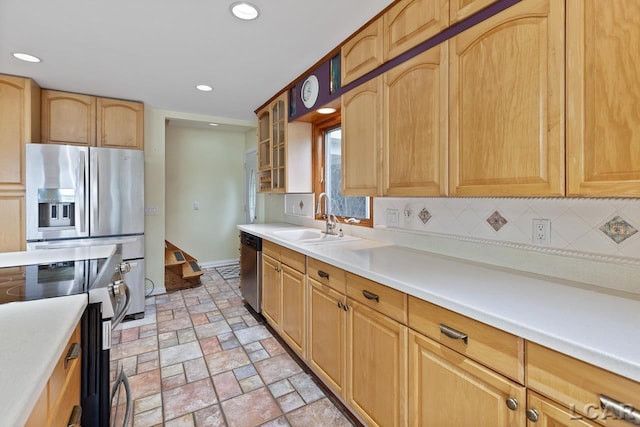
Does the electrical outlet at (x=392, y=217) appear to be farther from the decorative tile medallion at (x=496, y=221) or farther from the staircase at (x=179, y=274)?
the staircase at (x=179, y=274)

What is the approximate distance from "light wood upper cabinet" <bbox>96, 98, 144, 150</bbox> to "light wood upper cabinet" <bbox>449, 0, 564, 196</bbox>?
3342 millimetres

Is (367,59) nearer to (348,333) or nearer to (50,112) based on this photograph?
(348,333)

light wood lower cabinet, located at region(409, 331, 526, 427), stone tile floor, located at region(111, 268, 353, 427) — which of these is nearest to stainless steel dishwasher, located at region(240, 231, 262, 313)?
stone tile floor, located at region(111, 268, 353, 427)

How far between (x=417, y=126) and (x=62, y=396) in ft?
5.62

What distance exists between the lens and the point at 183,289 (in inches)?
157

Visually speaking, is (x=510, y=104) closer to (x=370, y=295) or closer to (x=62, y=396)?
(x=370, y=295)

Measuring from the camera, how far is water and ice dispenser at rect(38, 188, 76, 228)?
8.84 feet

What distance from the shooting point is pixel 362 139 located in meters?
1.91

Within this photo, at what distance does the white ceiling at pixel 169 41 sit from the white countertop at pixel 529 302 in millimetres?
1470

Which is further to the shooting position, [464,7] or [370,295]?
[370,295]

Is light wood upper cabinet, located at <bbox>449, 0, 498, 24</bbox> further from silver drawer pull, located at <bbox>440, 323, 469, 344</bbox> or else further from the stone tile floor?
the stone tile floor

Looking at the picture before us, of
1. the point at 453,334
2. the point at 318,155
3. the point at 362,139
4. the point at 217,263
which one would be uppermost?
the point at 318,155

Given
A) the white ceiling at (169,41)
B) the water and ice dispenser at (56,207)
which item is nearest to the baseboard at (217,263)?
the water and ice dispenser at (56,207)

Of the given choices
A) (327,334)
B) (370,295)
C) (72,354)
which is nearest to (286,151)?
(327,334)
